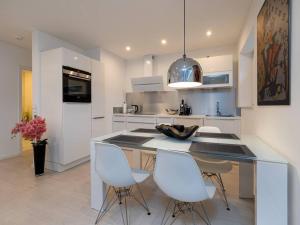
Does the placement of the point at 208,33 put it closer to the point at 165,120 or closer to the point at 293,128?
the point at 165,120

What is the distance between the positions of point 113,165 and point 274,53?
160cm

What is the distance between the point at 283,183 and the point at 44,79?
3.45m

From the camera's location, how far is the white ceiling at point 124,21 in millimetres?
2252

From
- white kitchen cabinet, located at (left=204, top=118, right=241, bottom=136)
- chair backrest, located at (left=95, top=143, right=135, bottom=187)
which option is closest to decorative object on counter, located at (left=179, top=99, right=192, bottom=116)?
white kitchen cabinet, located at (left=204, top=118, right=241, bottom=136)

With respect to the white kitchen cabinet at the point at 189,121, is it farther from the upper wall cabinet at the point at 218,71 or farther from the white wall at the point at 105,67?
the white wall at the point at 105,67

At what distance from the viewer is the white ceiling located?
2252 mm

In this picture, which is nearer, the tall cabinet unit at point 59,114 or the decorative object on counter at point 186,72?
the decorative object on counter at point 186,72

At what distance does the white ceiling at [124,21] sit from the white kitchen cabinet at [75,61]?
396 mm

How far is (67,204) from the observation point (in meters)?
1.99

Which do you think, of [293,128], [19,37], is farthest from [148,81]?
[293,128]

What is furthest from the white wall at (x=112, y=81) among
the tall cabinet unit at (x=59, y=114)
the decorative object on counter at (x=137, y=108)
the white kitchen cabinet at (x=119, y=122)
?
the tall cabinet unit at (x=59, y=114)

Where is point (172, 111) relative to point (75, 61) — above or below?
below

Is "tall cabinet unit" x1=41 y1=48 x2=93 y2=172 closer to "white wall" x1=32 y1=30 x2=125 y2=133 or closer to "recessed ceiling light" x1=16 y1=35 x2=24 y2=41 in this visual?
"white wall" x1=32 y1=30 x2=125 y2=133

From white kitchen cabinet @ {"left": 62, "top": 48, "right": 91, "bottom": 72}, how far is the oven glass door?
8.3 inches
